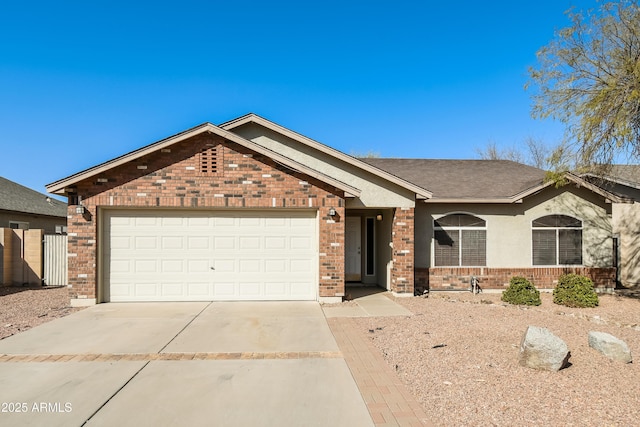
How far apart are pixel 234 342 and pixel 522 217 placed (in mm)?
10353

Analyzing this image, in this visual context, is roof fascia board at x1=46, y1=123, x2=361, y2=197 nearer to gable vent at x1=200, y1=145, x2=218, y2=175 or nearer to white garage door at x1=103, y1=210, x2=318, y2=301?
gable vent at x1=200, y1=145, x2=218, y2=175

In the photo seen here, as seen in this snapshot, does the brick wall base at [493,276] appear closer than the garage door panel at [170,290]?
No

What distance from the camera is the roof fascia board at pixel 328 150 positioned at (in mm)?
10703

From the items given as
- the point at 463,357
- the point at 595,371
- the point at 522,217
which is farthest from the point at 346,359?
the point at 522,217

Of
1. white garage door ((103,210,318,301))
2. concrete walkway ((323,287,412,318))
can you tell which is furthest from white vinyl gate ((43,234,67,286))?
concrete walkway ((323,287,412,318))

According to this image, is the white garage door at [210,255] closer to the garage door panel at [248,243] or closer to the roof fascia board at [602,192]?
the garage door panel at [248,243]

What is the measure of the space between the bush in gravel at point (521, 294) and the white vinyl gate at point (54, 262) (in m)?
14.4

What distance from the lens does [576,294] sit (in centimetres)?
989

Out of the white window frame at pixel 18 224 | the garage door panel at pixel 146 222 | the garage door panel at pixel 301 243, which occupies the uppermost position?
the garage door panel at pixel 146 222

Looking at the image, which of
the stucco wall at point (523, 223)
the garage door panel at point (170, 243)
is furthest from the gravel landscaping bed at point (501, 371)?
the garage door panel at point (170, 243)

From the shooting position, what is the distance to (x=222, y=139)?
968 cm

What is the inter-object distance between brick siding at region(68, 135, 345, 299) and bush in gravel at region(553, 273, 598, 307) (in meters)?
6.17

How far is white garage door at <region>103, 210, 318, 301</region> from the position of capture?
31.8ft

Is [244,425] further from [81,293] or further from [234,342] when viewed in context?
[81,293]
